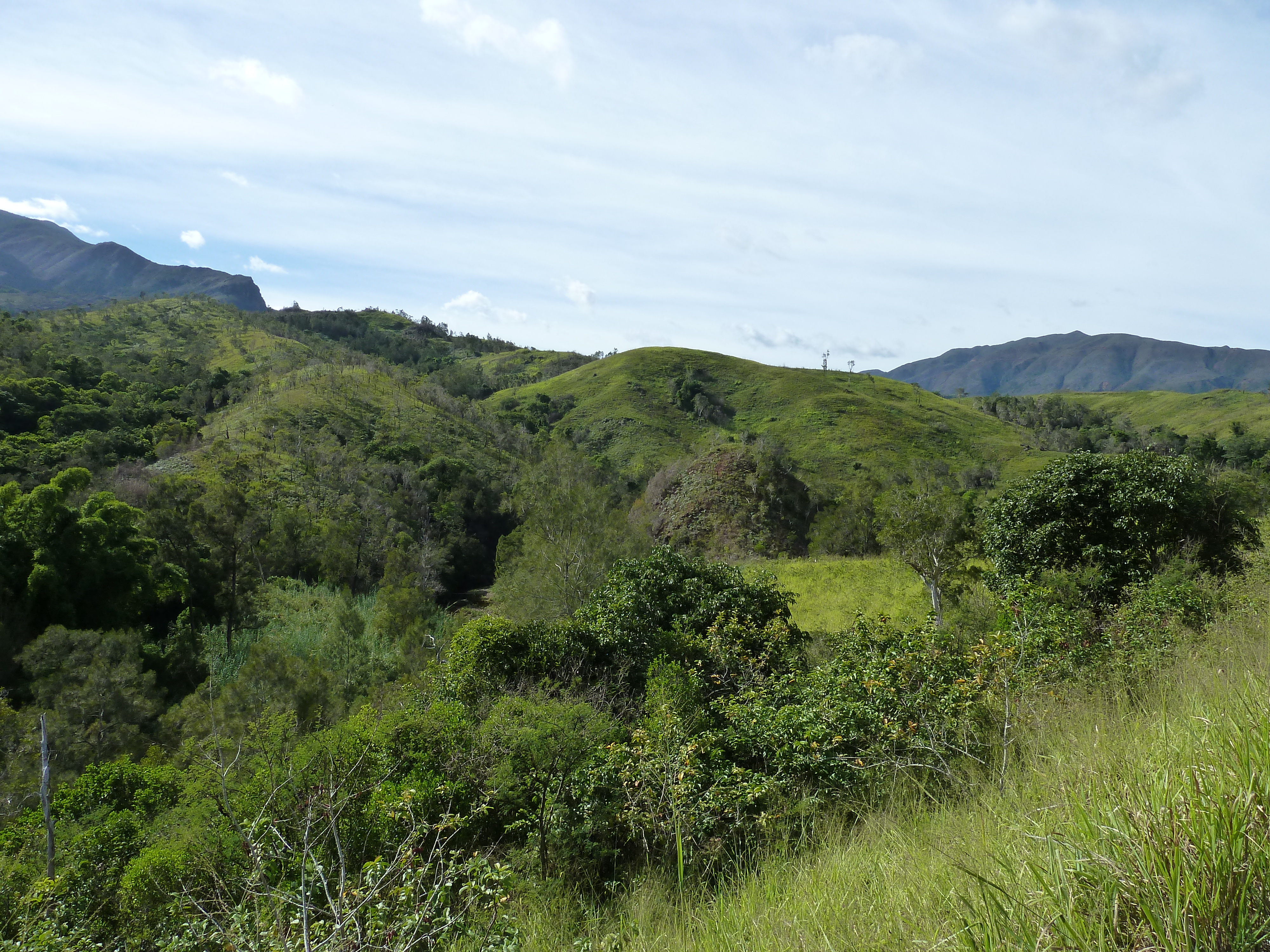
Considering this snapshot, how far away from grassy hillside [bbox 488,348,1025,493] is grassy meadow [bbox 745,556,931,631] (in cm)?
2974

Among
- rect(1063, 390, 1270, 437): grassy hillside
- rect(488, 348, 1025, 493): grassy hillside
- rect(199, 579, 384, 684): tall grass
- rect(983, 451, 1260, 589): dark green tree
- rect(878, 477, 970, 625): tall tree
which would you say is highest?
rect(1063, 390, 1270, 437): grassy hillside

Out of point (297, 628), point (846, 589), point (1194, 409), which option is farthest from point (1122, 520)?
point (1194, 409)

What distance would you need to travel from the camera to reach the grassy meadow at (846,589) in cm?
2078

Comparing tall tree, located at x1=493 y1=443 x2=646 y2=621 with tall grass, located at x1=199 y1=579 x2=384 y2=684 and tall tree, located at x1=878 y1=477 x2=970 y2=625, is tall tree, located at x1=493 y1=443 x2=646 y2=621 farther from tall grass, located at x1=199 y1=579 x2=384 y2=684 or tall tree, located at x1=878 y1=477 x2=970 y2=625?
tall tree, located at x1=878 y1=477 x2=970 y2=625

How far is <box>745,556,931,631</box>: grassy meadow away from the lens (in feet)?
68.2

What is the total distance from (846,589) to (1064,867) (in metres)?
23.3

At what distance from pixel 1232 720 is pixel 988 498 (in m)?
17.2

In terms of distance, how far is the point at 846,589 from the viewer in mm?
24141

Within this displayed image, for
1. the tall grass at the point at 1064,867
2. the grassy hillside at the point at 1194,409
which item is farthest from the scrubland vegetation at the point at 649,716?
the grassy hillside at the point at 1194,409

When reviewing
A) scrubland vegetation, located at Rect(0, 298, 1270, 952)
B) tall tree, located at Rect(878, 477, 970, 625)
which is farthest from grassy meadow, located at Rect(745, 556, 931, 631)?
tall tree, located at Rect(878, 477, 970, 625)

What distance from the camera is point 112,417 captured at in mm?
52562

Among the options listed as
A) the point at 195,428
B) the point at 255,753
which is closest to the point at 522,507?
the point at 255,753

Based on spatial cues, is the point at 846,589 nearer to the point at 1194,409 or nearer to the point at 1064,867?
the point at 1064,867

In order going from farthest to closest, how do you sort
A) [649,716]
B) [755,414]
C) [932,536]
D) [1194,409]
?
[1194,409]
[755,414]
[932,536]
[649,716]
